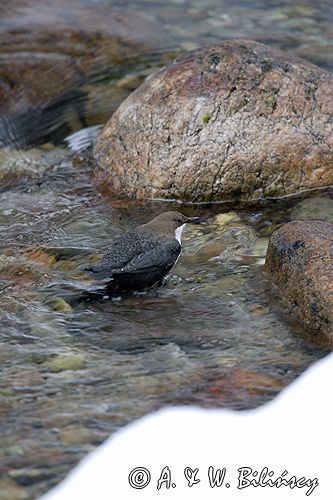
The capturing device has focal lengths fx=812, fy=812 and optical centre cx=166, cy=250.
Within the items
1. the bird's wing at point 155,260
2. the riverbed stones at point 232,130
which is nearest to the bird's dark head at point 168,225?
the bird's wing at point 155,260

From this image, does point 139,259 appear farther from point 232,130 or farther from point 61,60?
point 61,60

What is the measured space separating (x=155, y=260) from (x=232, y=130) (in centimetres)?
203

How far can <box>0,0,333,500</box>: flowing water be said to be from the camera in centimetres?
459

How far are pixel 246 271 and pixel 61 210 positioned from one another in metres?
2.12

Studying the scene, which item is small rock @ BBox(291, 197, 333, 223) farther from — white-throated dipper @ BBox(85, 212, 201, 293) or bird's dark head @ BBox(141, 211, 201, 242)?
white-throated dipper @ BBox(85, 212, 201, 293)

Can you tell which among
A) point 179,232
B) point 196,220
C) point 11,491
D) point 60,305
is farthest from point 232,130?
point 11,491

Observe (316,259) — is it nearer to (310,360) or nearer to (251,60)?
(310,360)

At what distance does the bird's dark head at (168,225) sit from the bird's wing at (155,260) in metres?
0.13

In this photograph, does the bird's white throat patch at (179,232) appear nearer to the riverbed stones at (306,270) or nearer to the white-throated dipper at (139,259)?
the white-throated dipper at (139,259)

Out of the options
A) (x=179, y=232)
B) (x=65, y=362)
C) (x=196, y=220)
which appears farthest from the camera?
(x=196, y=220)

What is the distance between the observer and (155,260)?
6.01 metres

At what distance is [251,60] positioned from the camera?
7715 millimetres

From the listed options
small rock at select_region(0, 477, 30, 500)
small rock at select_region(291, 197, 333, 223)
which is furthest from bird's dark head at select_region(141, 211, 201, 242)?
small rock at select_region(0, 477, 30, 500)

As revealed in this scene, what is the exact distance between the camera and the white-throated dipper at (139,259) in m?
5.88
